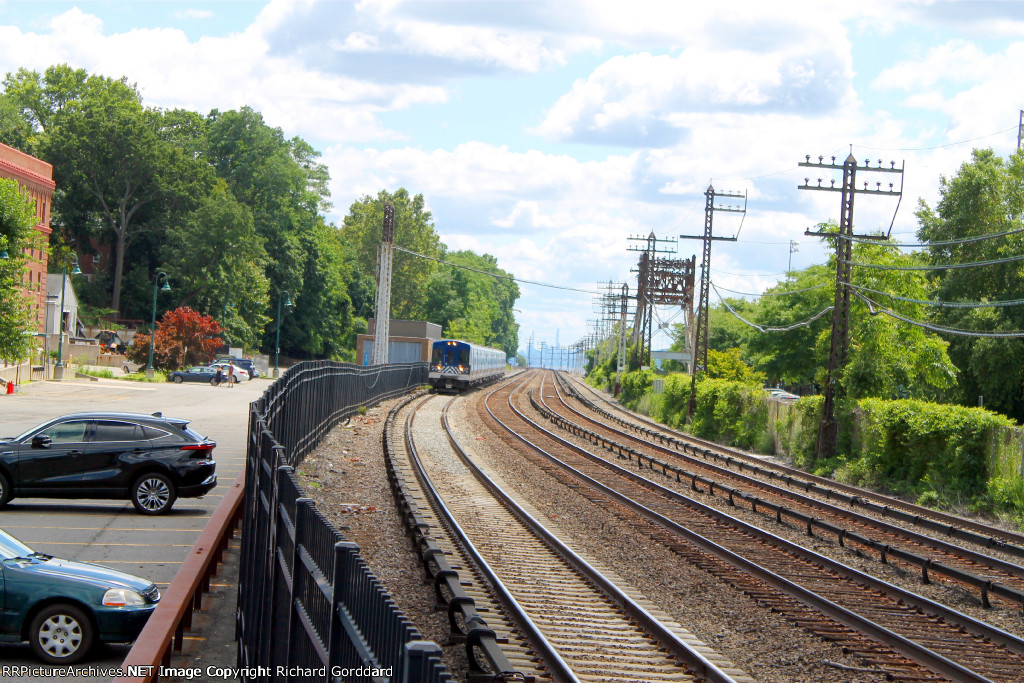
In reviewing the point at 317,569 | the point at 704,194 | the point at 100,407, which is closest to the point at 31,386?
the point at 100,407

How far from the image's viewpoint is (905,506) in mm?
21062

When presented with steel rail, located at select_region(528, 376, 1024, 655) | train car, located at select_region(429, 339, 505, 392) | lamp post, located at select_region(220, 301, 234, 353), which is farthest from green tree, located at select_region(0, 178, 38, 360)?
lamp post, located at select_region(220, 301, 234, 353)

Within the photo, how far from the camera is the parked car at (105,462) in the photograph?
15320 millimetres

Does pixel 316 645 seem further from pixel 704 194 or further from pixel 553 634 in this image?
pixel 704 194

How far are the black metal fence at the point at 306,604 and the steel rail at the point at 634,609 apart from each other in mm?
3654

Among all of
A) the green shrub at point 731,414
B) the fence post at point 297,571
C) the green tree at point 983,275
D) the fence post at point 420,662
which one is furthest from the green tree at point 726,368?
the fence post at point 420,662

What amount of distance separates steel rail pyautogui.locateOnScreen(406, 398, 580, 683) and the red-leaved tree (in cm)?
5116

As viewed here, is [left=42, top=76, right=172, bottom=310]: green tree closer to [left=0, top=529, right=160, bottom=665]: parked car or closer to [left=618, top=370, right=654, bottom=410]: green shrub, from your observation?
[left=618, top=370, right=654, bottom=410]: green shrub

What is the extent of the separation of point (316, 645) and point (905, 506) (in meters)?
18.7

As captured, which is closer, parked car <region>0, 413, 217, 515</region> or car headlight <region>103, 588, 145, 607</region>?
car headlight <region>103, 588, 145, 607</region>

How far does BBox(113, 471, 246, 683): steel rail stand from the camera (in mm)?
6707

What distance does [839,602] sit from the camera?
11828mm

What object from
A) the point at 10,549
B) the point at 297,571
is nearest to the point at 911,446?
the point at 10,549

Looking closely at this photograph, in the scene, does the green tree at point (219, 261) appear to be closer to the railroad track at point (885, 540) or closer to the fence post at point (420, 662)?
the railroad track at point (885, 540)
